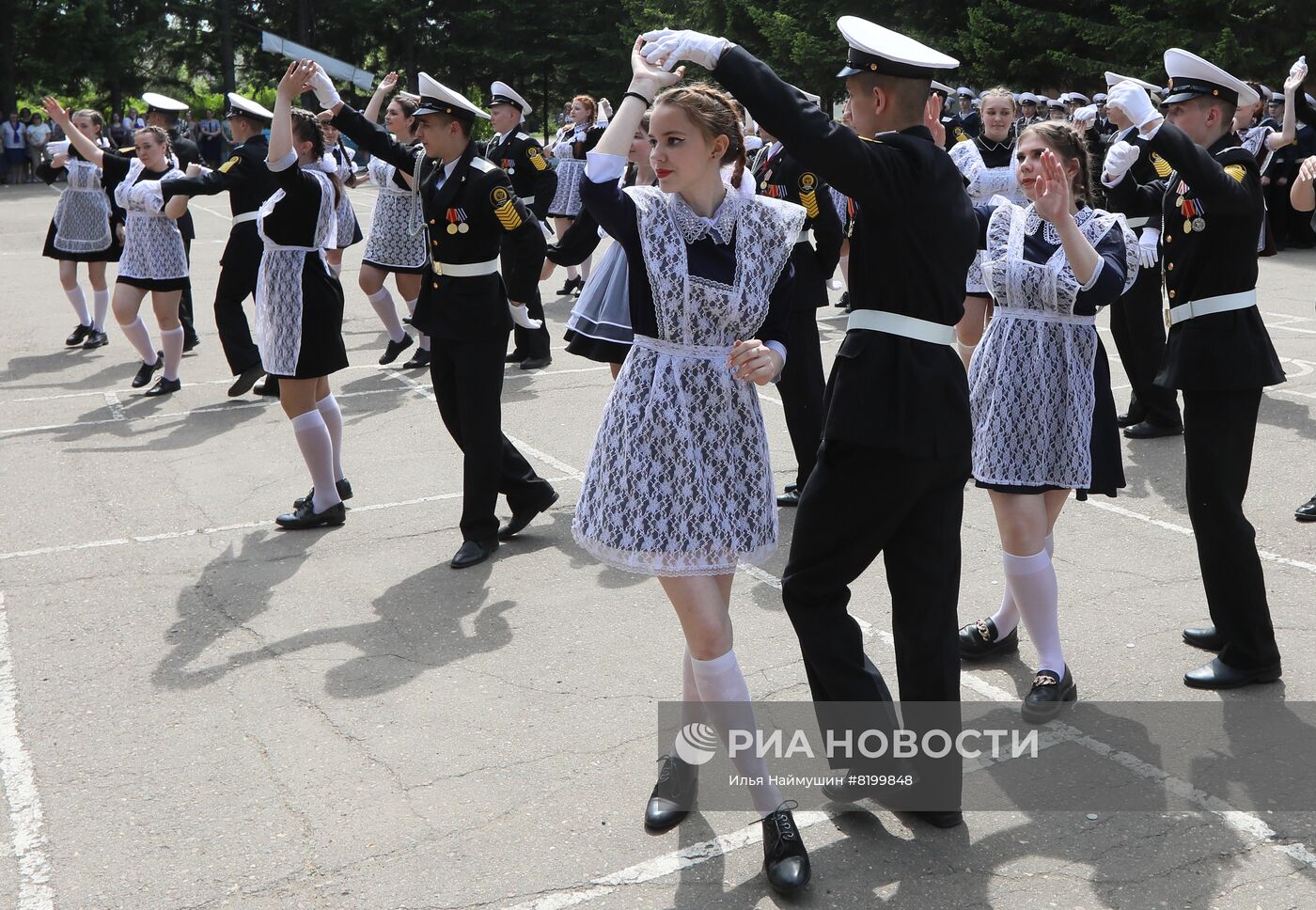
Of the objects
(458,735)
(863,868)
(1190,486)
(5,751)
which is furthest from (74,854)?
(1190,486)

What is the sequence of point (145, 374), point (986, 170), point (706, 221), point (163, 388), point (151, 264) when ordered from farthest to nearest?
point (145, 374), point (151, 264), point (163, 388), point (986, 170), point (706, 221)

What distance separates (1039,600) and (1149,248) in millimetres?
3941

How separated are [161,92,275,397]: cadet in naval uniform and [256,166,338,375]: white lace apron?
3.06 feet

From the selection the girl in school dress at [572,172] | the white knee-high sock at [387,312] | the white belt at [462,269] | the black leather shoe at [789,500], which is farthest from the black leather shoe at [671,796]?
the girl in school dress at [572,172]

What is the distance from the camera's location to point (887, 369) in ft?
11.2

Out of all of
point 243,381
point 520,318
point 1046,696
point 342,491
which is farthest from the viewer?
point 243,381

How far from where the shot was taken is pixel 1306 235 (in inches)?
674

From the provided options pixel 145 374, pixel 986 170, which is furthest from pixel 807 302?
pixel 145 374

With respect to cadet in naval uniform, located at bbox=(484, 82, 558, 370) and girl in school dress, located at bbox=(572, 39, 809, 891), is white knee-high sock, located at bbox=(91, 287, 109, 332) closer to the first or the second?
cadet in naval uniform, located at bbox=(484, 82, 558, 370)

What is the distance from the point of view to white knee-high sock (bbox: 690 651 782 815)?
3457 mm

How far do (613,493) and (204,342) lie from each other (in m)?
9.76

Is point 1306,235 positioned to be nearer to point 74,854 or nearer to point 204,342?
point 204,342

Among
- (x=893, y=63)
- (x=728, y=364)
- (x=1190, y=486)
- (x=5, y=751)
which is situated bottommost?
(x=5, y=751)

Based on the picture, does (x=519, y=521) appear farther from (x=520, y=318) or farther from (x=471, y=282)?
(x=471, y=282)
